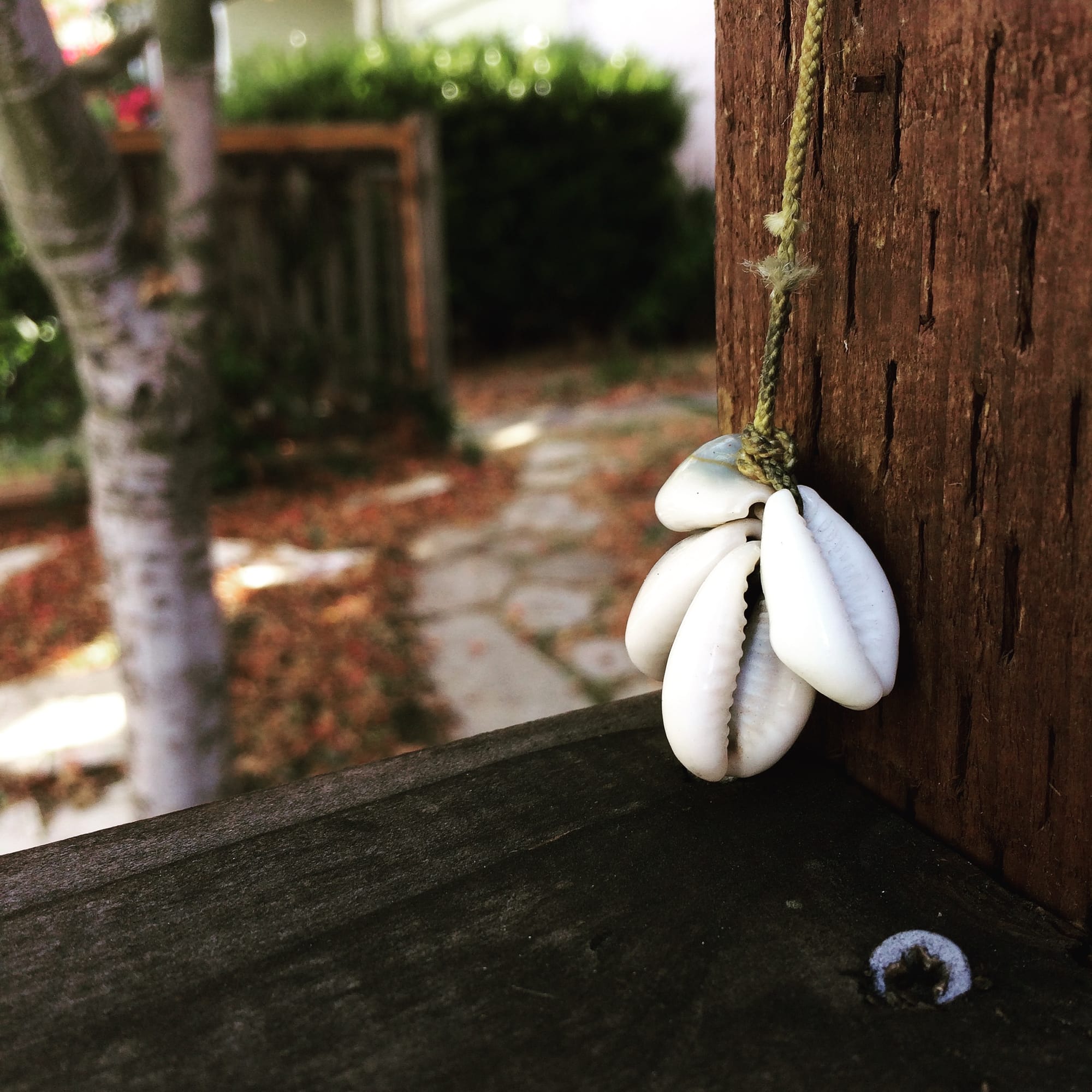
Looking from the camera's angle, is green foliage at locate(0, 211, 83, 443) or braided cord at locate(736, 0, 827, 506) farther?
green foliage at locate(0, 211, 83, 443)

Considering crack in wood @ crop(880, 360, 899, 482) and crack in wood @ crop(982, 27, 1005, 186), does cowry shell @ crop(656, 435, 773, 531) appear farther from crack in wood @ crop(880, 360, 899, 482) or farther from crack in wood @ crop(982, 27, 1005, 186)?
crack in wood @ crop(982, 27, 1005, 186)

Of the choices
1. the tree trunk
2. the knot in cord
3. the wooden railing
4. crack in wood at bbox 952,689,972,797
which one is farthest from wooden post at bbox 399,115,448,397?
crack in wood at bbox 952,689,972,797

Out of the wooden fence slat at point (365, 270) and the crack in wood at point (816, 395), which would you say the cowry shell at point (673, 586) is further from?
the wooden fence slat at point (365, 270)

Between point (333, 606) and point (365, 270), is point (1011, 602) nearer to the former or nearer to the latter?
point (333, 606)

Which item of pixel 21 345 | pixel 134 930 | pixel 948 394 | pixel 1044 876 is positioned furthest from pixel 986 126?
pixel 21 345

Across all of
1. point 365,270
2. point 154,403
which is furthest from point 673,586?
point 365,270

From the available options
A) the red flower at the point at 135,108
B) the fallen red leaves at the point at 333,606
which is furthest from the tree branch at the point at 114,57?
the red flower at the point at 135,108

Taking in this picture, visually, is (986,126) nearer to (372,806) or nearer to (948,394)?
(948,394)
